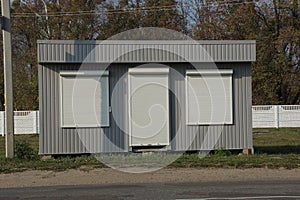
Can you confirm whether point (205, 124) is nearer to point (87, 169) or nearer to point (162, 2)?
point (87, 169)

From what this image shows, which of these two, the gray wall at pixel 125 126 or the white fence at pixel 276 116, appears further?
the white fence at pixel 276 116

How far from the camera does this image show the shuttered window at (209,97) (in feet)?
58.3

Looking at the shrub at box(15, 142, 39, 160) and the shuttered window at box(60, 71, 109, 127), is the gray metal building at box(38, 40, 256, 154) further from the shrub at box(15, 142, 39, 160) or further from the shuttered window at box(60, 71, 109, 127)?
the shrub at box(15, 142, 39, 160)

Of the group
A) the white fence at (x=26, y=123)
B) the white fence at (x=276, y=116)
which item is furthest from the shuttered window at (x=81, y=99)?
the white fence at (x=276, y=116)

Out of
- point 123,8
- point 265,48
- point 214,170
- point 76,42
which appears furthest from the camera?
point 123,8

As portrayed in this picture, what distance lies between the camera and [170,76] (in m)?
17.8

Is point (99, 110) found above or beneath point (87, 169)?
above

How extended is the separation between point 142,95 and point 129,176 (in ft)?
14.2

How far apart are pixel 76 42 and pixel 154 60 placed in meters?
2.64

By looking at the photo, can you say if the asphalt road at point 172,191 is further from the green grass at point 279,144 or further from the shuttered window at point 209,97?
the green grass at point 279,144

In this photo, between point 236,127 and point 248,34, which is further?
point 248,34

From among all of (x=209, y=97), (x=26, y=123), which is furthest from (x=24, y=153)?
(x=26, y=123)

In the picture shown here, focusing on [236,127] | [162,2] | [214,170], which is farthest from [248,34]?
[214,170]

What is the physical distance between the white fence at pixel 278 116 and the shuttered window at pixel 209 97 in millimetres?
18217
